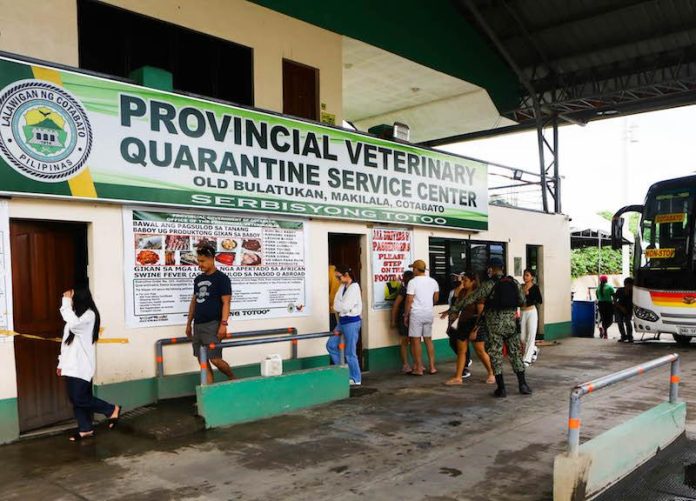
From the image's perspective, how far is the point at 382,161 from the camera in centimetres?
997

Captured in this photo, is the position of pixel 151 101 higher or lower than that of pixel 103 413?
higher

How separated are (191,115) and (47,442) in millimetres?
4071

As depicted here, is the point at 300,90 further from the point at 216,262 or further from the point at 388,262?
the point at 216,262

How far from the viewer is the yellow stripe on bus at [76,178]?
6098mm

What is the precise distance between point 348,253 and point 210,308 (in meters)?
3.66

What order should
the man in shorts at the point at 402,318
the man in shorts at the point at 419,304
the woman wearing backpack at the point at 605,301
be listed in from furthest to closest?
the woman wearing backpack at the point at 605,301 → the man in shorts at the point at 402,318 → the man in shorts at the point at 419,304

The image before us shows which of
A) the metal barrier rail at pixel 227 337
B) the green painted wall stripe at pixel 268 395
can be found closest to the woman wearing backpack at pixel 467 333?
the green painted wall stripe at pixel 268 395

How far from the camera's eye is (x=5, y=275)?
5.95 meters

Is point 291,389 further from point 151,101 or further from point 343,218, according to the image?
point 151,101

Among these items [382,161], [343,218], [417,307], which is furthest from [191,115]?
[417,307]

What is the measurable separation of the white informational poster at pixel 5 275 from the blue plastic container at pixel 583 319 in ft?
44.6

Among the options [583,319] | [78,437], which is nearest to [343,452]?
[78,437]

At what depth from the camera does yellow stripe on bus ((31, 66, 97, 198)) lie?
6.10m

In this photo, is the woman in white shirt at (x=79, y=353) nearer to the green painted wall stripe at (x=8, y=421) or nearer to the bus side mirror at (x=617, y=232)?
the green painted wall stripe at (x=8, y=421)
